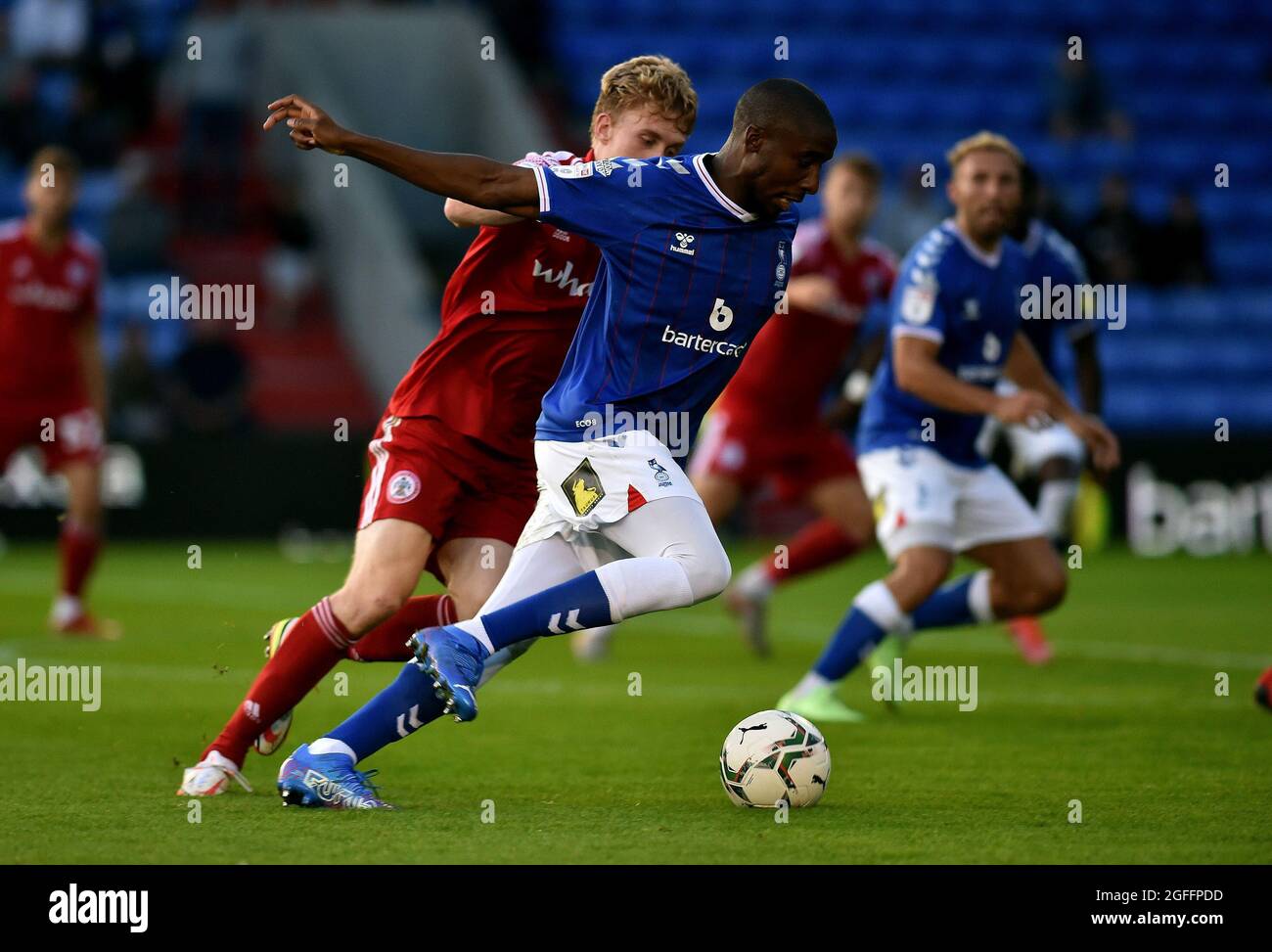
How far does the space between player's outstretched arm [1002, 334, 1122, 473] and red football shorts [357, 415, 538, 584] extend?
225cm

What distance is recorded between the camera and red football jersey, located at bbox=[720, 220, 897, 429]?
33.3 ft

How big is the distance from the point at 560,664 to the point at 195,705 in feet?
8.28

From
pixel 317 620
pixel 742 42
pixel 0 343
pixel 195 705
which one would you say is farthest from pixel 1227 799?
pixel 742 42

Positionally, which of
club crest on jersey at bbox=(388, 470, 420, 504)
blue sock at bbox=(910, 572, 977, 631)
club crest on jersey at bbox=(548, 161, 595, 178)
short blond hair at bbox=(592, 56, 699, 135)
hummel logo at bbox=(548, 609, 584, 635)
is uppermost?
short blond hair at bbox=(592, 56, 699, 135)

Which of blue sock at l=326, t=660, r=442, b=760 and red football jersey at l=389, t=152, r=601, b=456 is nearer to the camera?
blue sock at l=326, t=660, r=442, b=760

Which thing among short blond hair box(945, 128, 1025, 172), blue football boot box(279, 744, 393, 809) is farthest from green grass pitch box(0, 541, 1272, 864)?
short blond hair box(945, 128, 1025, 172)

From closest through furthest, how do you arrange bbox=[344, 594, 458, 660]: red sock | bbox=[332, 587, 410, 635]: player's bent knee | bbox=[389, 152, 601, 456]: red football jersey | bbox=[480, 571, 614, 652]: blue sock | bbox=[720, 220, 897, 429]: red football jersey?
bbox=[480, 571, 614, 652]: blue sock < bbox=[332, 587, 410, 635]: player's bent knee < bbox=[389, 152, 601, 456]: red football jersey < bbox=[344, 594, 458, 660]: red sock < bbox=[720, 220, 897, 429]: red football jersey

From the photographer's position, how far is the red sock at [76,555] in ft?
34.6

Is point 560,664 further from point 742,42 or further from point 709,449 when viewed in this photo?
point 742,42

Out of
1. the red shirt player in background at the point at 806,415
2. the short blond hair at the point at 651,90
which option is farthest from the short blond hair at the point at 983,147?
the short blond hair at the point at 651,90

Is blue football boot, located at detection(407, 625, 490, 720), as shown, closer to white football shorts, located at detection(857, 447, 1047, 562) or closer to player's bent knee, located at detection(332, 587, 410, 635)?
player's bent knee, located at detection(332, 587, 410, 635)

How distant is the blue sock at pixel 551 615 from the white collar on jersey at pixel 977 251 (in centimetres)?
317

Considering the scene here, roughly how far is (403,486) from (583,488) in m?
0.62

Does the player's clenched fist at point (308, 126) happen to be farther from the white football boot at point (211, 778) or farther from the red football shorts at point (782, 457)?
the red football shorts at point (782, 457)
